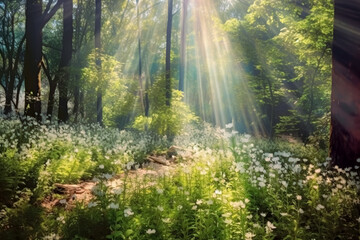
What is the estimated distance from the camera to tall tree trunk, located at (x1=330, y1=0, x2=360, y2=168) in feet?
19.1

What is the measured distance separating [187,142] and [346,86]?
29.9 feet

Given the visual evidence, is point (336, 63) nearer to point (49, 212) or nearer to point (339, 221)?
point (339, 221)

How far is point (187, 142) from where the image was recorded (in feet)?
47.1

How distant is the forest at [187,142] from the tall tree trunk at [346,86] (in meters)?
0.02

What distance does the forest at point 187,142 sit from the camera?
159 inches

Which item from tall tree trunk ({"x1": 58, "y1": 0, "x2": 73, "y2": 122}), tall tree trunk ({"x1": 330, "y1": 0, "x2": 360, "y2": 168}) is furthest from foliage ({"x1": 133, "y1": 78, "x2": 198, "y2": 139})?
tall tree trunk ({"x1": 330, "y1": 0, "x2": 360, "y2": 168})

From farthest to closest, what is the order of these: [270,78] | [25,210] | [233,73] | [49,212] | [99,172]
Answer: [233,73], [270,78], [99,172], [49,212], [25,210]

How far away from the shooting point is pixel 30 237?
3.82 m

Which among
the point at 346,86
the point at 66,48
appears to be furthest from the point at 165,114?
the point at 346,86

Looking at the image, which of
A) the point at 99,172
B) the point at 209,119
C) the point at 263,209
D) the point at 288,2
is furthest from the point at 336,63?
the point at 209,119

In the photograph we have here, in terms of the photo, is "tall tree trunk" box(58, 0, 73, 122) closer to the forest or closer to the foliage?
the forest

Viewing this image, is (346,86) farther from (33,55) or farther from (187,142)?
(33,55)

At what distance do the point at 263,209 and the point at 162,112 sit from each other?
1253 centimetres

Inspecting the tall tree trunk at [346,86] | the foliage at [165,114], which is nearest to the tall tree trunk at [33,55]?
the foliage at [165,114]
